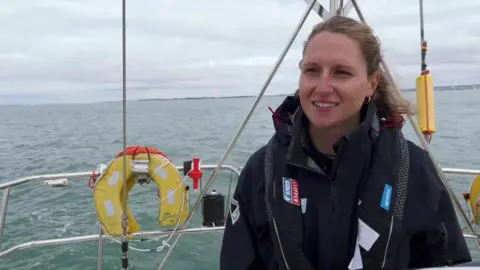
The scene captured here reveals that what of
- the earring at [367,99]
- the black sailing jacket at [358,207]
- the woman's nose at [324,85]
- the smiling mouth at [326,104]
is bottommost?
the black sailing jacket at [358,207]

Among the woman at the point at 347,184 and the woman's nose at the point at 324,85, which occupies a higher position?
the woman's nose at the point at 324,85

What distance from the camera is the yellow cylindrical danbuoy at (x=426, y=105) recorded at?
2.72 meters

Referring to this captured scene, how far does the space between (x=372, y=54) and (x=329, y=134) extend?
1.07 feet

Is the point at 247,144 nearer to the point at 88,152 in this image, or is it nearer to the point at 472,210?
the point at 88,152

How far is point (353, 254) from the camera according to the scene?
1.38 m

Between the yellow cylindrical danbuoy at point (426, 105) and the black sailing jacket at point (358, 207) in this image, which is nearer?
the black sailing jacket at point (358, 207)

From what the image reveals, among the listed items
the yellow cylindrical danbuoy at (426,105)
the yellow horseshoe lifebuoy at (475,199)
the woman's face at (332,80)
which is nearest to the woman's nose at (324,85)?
the woman's face at (332,80)

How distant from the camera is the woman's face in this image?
4.56ft

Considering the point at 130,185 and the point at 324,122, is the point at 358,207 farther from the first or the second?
the point at 130,185

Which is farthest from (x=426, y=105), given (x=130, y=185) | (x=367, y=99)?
(x=130, y=185)

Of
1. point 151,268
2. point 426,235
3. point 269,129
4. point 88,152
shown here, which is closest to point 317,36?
point 426,235

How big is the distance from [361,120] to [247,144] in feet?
43.2

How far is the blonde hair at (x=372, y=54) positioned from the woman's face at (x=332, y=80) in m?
0.03

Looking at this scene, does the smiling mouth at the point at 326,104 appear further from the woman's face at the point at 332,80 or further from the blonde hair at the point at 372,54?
the blonde hair at the point at 372,54
